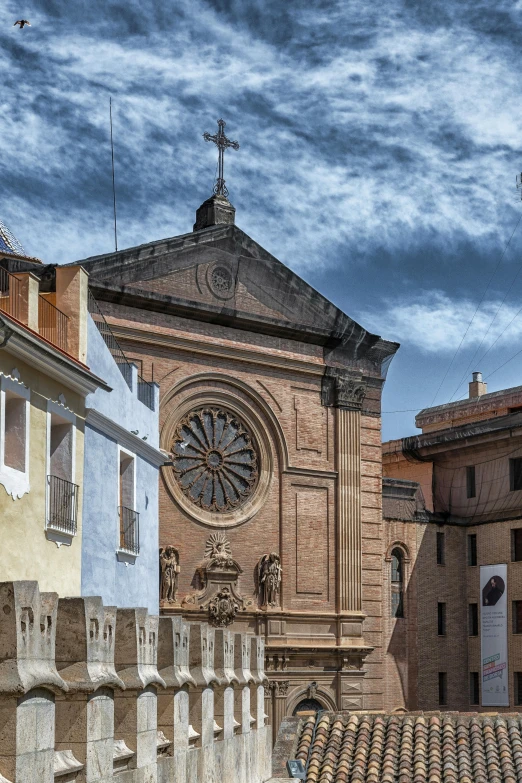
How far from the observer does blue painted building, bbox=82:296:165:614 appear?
18.9 meters

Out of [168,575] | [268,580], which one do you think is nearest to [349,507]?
[268,580]

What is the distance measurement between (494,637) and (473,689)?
2.33 m

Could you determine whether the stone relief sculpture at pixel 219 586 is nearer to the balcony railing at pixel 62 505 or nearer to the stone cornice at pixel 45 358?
the stone cornice at pixel 45 358

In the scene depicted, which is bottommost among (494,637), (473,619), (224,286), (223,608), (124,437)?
(494,637)

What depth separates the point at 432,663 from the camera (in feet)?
152

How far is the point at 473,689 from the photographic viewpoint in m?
47.4

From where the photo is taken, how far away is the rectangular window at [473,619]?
1876 inches

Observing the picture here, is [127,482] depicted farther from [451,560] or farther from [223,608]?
[451,560]

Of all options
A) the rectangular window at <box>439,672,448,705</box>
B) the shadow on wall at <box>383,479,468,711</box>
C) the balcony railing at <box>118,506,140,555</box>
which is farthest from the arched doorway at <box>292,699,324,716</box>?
Result: the balcony railing at <box>118,506,140,555</box>

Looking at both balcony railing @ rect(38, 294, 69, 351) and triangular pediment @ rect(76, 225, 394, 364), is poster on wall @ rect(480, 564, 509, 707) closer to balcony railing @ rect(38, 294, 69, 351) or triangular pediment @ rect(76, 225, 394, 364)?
triangular pediment @ rect(76, 225, 394, 364)

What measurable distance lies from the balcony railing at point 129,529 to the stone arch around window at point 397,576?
24808mm

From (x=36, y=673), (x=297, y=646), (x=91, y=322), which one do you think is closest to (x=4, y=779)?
(x=36, y=673)

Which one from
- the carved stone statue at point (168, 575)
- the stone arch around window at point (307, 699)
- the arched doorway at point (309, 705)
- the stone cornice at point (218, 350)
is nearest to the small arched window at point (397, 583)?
the stone arch around window at point (307, 699)

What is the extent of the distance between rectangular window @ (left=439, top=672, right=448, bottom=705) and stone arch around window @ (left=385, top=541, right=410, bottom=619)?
3067mm
